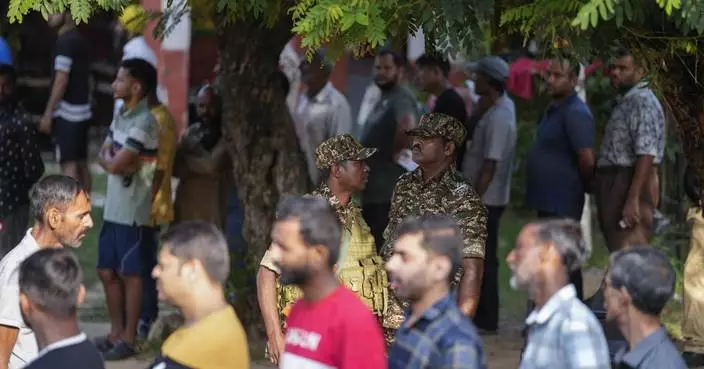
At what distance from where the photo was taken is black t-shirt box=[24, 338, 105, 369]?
178 inches

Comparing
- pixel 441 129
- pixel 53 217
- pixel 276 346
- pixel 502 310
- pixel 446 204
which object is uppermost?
pixel 441 129

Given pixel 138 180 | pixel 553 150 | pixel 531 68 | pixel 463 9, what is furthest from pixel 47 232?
pixel 531 68

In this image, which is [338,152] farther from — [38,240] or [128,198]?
[128,198]

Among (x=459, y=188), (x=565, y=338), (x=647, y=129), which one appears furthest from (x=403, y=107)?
(x=565, y=338)

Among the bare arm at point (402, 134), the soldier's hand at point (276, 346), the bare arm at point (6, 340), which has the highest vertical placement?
the bare arm at point (402, 134)

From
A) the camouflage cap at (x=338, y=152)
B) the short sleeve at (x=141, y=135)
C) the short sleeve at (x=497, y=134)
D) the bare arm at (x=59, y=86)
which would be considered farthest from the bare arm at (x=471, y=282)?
the bare arm at (x=59, y=86)

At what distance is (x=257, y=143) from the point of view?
9.20 metres

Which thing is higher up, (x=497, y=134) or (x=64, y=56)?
(x=64, y=56)

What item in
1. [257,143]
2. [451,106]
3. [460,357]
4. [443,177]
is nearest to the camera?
[460,357]

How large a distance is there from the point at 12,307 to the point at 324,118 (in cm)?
567

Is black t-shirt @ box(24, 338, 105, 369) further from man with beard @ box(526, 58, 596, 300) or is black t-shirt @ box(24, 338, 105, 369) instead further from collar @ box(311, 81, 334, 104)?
collar @ box(311, 81, 334, 104)

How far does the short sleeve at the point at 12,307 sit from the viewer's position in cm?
535

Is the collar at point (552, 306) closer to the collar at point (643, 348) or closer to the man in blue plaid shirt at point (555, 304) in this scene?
the man in blue plaid shirt at point (555, 304)

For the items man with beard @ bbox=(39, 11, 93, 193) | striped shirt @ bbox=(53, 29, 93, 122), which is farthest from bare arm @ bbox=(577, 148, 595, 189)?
striped shirt @ bbox=(53, 29, 93, 122)
